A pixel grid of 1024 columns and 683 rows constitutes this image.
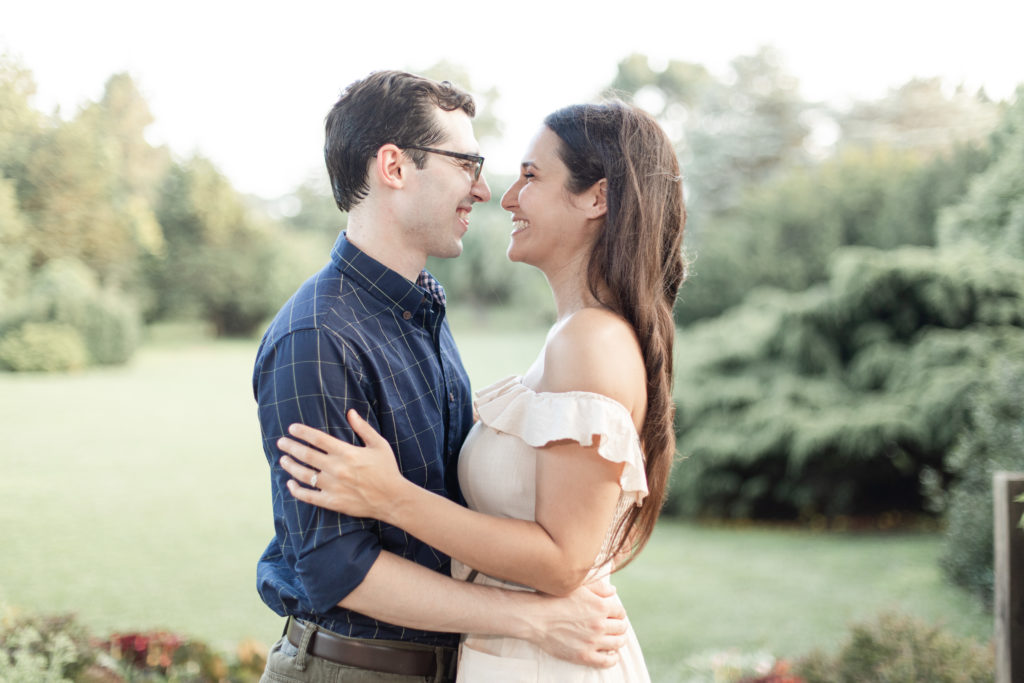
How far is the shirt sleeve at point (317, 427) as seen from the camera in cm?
142

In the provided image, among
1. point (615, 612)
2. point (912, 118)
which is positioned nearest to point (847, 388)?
point (615, 612)

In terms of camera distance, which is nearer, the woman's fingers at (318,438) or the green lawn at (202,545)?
the woman's fingers at (318,438)

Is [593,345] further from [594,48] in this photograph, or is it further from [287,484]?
[594,48]

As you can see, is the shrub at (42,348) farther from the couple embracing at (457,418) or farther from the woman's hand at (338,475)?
the woman's hand at (338,475)

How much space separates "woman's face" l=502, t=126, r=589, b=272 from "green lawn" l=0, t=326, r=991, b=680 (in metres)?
3.02

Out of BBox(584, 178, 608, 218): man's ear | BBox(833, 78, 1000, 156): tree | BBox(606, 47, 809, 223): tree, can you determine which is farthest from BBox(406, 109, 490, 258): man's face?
BBox(606, 47, 809, 223): tree

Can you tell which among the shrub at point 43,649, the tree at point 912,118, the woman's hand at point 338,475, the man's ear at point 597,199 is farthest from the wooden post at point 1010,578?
the tree at point 912,118

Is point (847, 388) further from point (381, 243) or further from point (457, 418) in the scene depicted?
point (381, 243)

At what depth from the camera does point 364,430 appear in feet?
4.76

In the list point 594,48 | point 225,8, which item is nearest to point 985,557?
point 225,8

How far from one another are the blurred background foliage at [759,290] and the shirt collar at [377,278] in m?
0.63

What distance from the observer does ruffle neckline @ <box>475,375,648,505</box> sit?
1.46m

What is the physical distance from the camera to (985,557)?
462 cm

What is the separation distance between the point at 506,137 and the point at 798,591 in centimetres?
500
